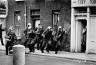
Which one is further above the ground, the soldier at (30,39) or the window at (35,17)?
the window at (35,17)

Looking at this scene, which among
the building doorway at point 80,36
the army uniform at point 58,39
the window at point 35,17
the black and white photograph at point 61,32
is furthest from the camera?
the window at point 35,17

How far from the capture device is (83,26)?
2456cm

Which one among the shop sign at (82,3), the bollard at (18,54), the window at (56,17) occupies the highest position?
the shop sign at (82,3)

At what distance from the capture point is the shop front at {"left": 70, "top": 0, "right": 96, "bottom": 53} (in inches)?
908

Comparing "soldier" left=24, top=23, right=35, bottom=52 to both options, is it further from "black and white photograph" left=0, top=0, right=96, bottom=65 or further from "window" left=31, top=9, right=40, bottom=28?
"window" left=31, top=9, right=40, bottom=28

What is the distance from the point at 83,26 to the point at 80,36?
2.72ft

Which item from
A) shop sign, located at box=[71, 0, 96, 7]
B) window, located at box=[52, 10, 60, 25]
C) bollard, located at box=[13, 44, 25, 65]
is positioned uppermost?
shop sign, located at box=[71, 0, 96, 7]

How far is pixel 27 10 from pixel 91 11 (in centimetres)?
771

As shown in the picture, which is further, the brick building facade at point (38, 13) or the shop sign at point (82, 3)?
the brick building facade at point (38, 13)

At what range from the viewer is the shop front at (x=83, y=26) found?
23062 mm

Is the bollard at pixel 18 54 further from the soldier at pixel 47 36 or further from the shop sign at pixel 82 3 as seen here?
the shop sign at pixel 82 3

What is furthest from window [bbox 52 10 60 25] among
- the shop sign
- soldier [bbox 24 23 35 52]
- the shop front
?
soldier [bbox 24 23 35 52]

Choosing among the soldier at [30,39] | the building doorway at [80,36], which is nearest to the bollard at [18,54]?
the soldier at [30,39]

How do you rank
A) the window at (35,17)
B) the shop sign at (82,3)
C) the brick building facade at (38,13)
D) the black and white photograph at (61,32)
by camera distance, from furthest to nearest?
the window at (35,17)
the brick building facade at (38,13)
the shop sign at (82,3)
the black and white photograph at (61,32)
